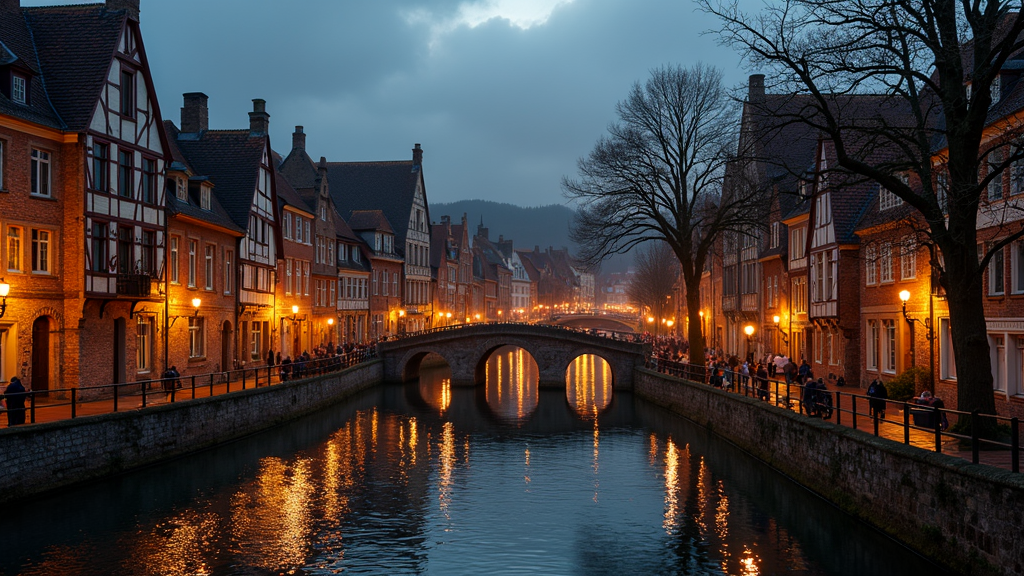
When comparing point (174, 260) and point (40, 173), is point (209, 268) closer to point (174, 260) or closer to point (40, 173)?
point (174, 260)

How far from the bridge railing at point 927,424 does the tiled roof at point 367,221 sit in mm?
39022

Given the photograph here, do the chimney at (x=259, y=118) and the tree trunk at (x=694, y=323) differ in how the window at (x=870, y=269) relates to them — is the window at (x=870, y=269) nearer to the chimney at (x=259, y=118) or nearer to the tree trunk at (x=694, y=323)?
the tree trunk at (x=694, y=323)

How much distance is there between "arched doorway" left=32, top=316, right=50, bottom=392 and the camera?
26.8 meters

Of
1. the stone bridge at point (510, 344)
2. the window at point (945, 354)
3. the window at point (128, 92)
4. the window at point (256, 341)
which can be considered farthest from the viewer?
the stone bridge at point (510, 344)

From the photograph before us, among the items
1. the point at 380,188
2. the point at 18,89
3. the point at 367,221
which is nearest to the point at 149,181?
the point at 18,89

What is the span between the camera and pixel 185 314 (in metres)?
35.2

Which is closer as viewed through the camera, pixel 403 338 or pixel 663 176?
pixel 663 176

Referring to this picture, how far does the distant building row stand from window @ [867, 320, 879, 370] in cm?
2573

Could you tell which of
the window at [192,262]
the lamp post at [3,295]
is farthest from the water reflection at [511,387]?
the lamp post at [3,295]

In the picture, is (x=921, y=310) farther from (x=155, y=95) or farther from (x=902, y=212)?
(x=155, y=95)

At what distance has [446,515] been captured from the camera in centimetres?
2055

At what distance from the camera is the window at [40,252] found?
26297 mm

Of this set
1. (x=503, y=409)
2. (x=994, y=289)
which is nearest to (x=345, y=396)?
(x=503, y=409)

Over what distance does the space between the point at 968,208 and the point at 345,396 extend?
1270 inches
